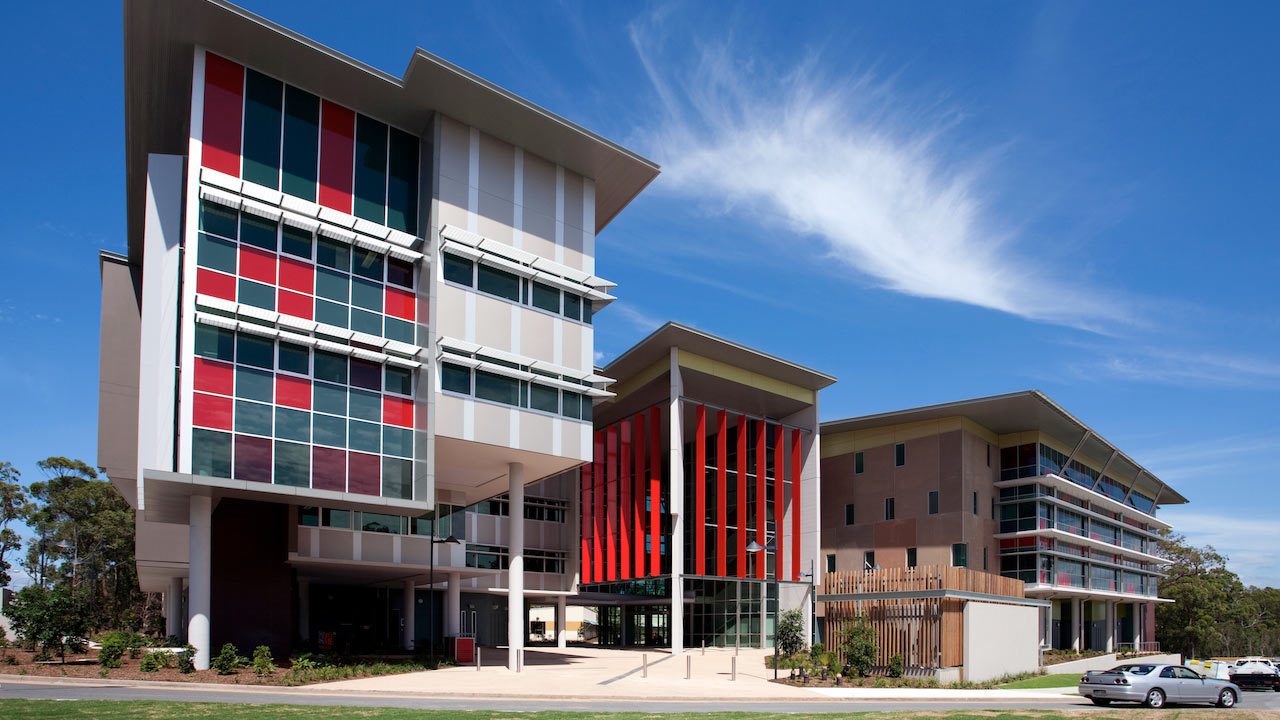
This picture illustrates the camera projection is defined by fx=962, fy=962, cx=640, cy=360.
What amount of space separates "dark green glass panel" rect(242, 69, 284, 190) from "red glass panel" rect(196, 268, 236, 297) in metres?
3.48

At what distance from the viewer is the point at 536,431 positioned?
3647 cm

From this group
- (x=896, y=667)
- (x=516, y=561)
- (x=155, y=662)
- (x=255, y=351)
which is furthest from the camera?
(x=516, y=561)

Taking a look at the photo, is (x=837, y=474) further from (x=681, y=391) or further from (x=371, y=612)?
(x=371, y=612)

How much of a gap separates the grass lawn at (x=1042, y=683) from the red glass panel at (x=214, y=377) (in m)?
27.8

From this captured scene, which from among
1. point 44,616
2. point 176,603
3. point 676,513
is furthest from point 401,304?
point 176,603

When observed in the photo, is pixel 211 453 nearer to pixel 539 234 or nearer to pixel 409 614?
pixel 539 234

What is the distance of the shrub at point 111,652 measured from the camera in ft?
94.3

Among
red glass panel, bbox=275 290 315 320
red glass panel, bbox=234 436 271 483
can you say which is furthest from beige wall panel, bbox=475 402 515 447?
red glass panel, bbox=234 436 271 483

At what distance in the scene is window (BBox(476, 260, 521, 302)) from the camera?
3572cm

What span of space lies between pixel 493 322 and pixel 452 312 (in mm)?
1753

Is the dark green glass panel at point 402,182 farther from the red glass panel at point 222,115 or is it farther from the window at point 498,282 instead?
the red glass panel at point 222,115

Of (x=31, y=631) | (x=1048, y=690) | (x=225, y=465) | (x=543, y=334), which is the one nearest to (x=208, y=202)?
(x=225, y=465)

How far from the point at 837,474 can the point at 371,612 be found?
3181 cm

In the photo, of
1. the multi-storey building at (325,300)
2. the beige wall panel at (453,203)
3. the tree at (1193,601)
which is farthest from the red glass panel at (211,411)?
the tree at (1193,601)
